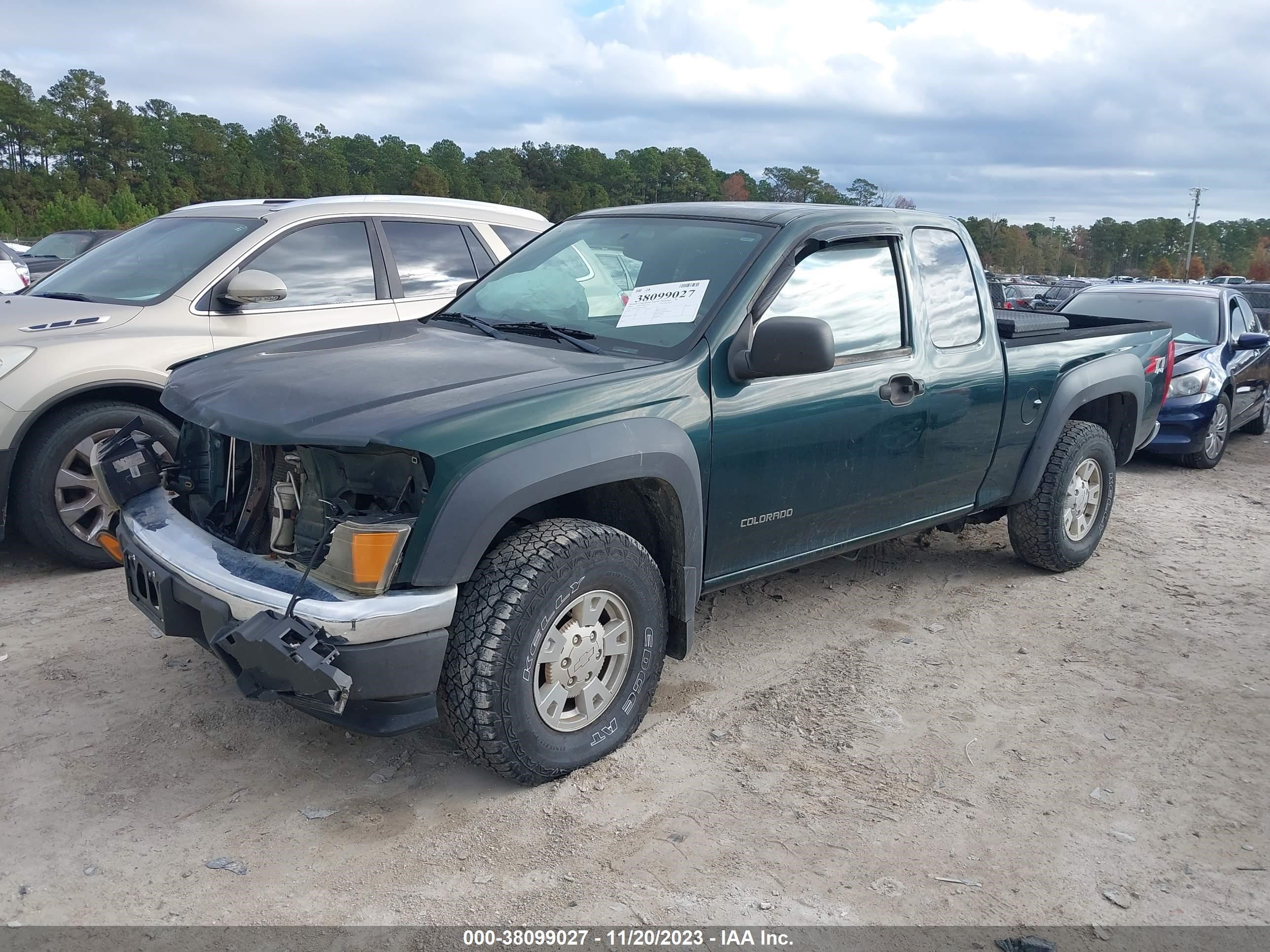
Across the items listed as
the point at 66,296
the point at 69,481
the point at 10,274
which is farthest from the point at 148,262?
the point at 10,274

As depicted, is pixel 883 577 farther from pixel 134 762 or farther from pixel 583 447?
pixel 134 762

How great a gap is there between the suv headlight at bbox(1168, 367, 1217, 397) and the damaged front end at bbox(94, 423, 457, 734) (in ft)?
26.6

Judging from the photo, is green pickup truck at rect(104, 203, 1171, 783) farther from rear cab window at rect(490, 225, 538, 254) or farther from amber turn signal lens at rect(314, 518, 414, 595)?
rear cab window at rect(490, 225, 538, 254)

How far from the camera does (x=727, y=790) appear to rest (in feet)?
11.0

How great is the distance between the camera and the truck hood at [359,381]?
3.00 meters

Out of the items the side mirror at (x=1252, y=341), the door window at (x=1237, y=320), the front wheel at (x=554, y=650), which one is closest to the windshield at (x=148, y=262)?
the front wheel at (x=554, y=650)

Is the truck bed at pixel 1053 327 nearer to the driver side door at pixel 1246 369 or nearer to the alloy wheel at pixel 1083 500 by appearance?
the alloy wheel at pixel 1083 500

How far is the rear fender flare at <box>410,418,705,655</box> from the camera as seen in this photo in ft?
9.55

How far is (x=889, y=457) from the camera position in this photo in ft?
14.1

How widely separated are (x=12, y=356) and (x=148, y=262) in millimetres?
1114

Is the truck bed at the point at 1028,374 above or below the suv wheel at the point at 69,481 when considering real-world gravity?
above

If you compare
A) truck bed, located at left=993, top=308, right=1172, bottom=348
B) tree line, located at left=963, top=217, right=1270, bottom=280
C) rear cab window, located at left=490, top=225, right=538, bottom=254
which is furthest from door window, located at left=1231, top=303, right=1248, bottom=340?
tree line, located at left=963, top=217, right=1270, bottom=280

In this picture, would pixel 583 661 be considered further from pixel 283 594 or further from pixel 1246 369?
pixel 1246 369

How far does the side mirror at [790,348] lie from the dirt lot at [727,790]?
1.32 metres
